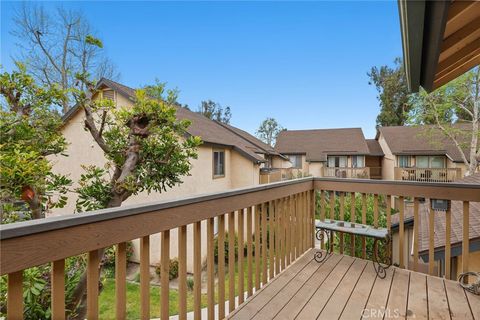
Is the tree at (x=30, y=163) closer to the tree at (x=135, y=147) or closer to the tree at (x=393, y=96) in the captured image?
the tree at (x=135, y=147)

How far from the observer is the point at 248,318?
7.10 ft

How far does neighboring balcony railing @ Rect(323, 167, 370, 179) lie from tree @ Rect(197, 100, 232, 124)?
72.7 feet

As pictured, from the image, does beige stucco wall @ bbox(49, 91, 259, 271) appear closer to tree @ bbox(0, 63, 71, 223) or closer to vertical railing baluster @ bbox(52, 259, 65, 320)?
tree @ bbox(0, 63, 71, 223)

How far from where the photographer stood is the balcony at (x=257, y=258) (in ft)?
3.52

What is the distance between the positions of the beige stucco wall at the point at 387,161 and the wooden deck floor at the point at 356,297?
60.2 feet

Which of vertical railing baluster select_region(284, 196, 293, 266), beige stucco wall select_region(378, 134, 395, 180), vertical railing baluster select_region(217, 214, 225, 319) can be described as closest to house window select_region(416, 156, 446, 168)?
beige stucco wall select_region(378, 134, 395, 180)

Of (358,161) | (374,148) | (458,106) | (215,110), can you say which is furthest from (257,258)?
(215,110)

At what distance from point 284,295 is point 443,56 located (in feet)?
7.68

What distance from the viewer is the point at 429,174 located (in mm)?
15828

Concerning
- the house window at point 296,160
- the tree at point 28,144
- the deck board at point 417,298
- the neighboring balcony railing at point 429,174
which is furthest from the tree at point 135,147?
the house window at point 296,160

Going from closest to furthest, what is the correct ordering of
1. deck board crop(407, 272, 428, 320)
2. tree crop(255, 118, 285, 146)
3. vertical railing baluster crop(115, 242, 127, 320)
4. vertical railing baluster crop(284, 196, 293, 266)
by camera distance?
vertical railing baluster crop(115, 242, 127, 320) < deck board crop(407, 272, 428, 320) < vertical railing baluster crop(284, 196, 293, 266) < tree crop(255, 118, 285, 146)

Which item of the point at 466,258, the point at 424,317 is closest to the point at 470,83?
the point at 466,258

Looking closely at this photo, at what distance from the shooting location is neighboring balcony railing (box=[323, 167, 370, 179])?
17172 mm

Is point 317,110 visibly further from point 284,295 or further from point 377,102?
point 284,295
